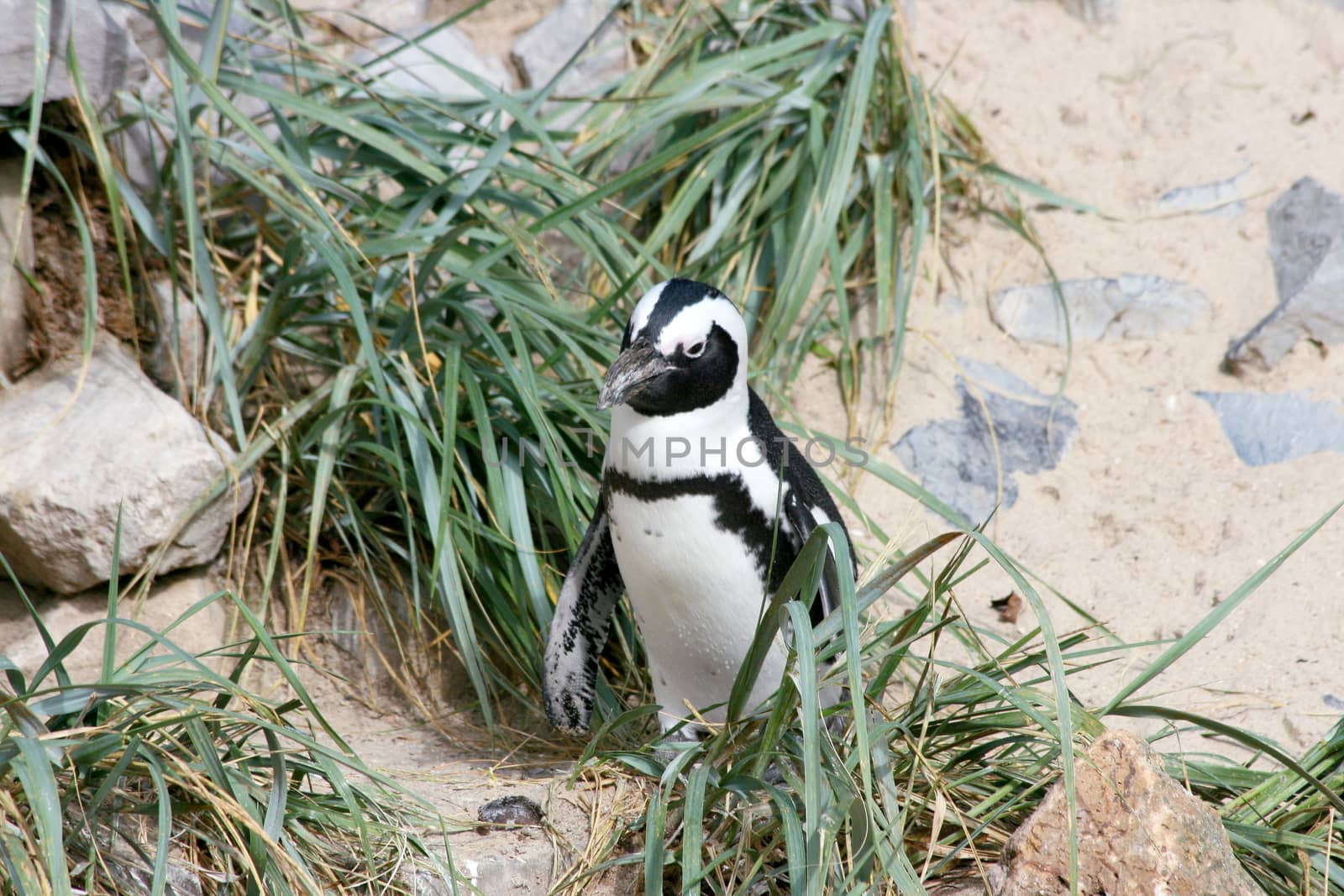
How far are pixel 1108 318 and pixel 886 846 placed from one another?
6.32 feet

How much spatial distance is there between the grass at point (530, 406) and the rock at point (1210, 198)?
322 millimetres

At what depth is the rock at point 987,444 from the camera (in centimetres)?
276

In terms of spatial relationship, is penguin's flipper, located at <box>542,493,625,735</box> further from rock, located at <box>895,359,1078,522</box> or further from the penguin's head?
rock, located at <box>895,359,1078,522</box>

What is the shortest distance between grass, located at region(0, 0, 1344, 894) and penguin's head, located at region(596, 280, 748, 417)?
0.39 m

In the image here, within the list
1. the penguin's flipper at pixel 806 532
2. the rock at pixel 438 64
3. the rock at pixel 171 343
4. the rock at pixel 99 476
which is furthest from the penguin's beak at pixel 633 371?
the rock at pixel 438 64

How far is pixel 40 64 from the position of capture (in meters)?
2.16

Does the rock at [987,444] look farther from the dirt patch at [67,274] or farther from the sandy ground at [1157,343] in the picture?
the dirt patch at [67,274]

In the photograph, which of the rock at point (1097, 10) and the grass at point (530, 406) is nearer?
the grass at point (530, 406)

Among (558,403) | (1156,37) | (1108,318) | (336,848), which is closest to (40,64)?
(558,403)

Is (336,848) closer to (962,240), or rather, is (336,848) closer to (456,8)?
(962,240)

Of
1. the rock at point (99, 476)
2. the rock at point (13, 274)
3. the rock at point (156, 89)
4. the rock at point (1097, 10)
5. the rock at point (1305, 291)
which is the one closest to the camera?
the rock at point (99, 476)

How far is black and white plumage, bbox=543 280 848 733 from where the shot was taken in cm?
178

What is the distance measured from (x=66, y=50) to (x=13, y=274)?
424mm

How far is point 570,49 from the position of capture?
11.3ft
